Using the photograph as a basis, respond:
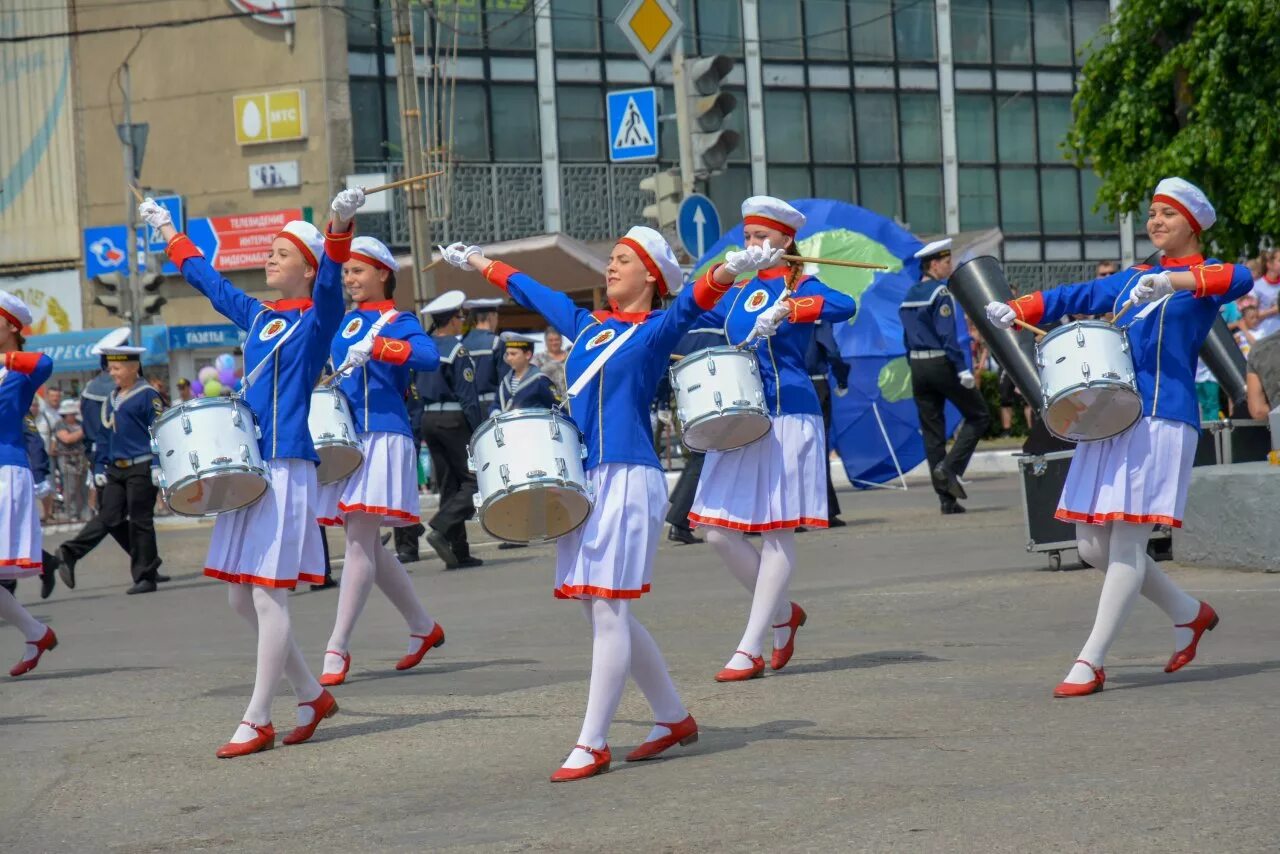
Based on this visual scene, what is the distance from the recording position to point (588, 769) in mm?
6547

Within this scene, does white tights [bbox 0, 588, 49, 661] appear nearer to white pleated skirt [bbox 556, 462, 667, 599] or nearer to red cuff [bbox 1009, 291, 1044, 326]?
white pleated skirt [bbox 556, 462, 667, 599]

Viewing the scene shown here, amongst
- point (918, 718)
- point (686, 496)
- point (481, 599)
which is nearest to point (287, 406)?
point (918, 718)

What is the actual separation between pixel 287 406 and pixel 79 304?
1333 inches

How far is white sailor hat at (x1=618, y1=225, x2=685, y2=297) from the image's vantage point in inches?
279

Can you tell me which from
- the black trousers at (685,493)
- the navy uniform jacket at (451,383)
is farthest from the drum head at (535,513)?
the black trousers at (685,493)

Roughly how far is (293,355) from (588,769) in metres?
2.18

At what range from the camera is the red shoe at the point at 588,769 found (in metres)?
A: 6.51

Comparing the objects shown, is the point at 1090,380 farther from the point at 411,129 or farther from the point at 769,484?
the point at 411,129

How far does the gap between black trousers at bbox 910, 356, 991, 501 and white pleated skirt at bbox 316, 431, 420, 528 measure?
24.3 ft

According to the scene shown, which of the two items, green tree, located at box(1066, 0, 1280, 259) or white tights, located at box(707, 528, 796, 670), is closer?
white tights, located at box(707, 528, 796, 670)

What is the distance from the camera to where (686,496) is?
51.0ft

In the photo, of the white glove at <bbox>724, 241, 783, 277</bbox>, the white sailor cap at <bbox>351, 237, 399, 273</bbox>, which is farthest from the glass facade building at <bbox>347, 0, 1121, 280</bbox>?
the white glove at <bbox>724, 241, 783, 277</bbox>

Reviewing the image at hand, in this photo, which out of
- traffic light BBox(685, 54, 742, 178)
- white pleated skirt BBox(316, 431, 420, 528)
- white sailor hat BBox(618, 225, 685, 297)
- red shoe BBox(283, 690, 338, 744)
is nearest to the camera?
white sailor hat BBox(618, 225, 685, 297)

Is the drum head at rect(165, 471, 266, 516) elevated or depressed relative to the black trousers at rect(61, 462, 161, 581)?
elevated
